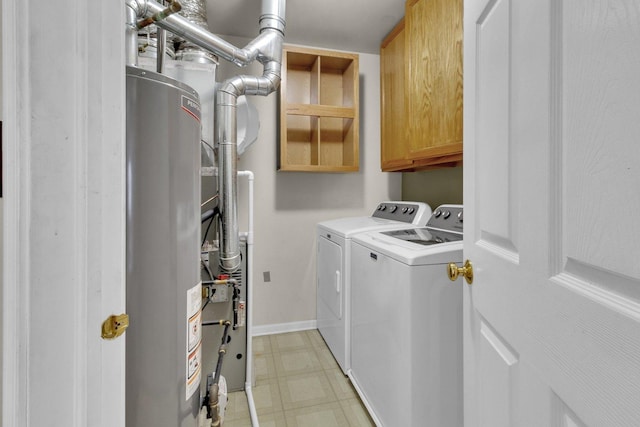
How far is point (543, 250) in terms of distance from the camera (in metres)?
0.54

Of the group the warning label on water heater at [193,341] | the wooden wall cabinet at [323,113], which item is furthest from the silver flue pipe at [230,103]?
the warning label on water heater at [193,341]

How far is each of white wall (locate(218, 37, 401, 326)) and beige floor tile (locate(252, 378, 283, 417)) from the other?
754 millimetres

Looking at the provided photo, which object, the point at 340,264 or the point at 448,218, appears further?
the point at 340,264

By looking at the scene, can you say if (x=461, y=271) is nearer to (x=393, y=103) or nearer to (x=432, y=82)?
(x=432, y=82)

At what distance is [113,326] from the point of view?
→ 0.60 meters

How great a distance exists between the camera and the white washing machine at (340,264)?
1.93 meters

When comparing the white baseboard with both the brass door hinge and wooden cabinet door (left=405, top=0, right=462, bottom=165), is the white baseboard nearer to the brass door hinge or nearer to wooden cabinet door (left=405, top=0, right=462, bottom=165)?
wooden cabinet door (left=405, top=0, right=462, bottom=165)

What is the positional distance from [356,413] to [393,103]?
2.15m

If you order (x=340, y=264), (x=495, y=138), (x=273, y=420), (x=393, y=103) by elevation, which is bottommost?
(x=273, y=420)

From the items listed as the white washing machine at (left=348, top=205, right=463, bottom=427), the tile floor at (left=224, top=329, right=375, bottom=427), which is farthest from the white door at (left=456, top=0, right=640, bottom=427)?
the tile floor at (left=224, top=329, right=375, bottom=427)

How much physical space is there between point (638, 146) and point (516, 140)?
Answer: 282 mm

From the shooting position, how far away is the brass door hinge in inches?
22.9

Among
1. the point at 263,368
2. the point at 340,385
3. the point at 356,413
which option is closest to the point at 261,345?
the point at 263,368

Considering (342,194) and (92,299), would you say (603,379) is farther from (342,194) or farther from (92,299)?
(342,194)
